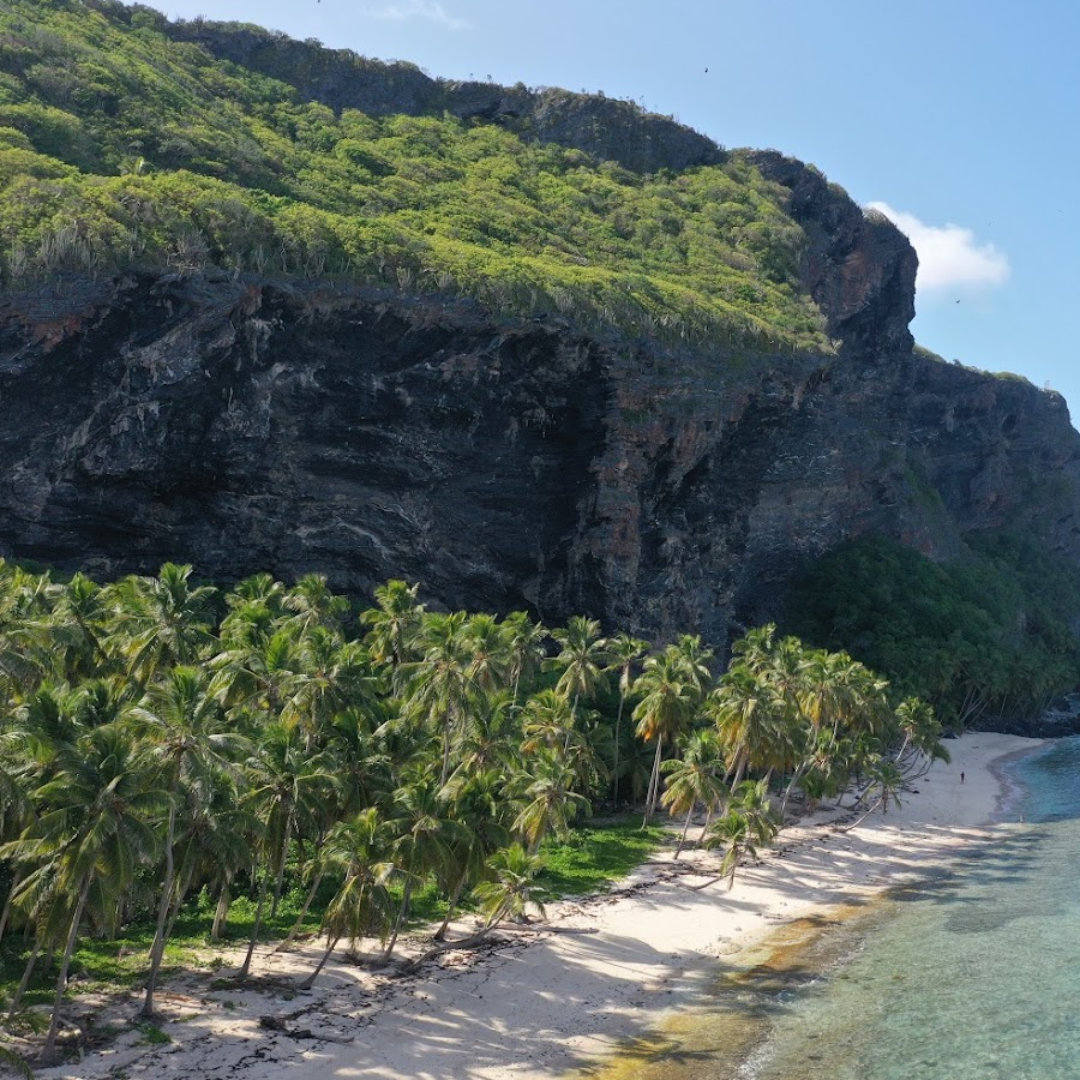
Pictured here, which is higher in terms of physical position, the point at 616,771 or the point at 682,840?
the point at 616,771

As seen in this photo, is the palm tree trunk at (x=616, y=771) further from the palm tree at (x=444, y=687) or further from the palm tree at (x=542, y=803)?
the palm tree at (x=542, y=803)

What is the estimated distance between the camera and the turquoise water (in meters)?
28.4

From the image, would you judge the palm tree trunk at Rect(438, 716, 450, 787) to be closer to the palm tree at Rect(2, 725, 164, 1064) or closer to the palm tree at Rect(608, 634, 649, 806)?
the palm tree at Rect(2, 725, 164, 1064)

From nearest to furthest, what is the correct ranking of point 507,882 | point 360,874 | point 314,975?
point 360,874 → point 314,975 → point 507,882

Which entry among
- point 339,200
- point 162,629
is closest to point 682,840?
point 162,629

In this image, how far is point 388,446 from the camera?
79.6 m

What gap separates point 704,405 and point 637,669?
79.4 feet

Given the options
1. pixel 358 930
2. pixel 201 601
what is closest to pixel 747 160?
pixel 201 601

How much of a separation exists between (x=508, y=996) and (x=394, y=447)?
174 feet

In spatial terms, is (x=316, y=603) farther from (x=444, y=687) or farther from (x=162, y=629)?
(x=444, y=687)

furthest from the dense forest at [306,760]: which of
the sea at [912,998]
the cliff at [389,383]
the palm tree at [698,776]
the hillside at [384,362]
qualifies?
the hillside at [384,362]

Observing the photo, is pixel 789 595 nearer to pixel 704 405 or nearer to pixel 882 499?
pixel 882 499

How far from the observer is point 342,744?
115 feet

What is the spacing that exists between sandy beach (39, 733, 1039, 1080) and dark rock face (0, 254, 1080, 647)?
125 feet
